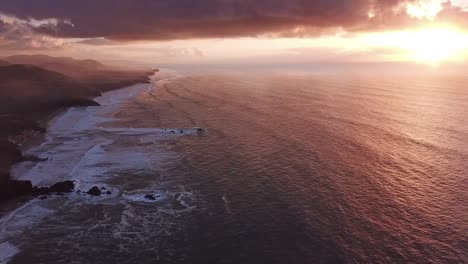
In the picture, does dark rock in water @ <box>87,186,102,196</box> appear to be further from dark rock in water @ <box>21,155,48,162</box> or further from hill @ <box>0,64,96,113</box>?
hill @ <box>0,64,96,113</box>

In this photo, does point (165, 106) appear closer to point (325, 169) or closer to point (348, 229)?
point (325, 169)

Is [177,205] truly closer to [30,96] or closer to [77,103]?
[77,103]

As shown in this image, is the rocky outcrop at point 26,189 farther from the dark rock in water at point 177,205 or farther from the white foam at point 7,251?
the dark rock in water at point 177,205

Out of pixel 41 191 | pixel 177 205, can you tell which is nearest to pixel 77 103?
pixel 41 191

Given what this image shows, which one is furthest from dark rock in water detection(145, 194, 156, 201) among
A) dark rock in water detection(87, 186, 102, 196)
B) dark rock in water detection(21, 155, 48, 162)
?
dark rock in water detection(21, 155, 48, 162)

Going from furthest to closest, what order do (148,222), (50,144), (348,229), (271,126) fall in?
(271,126), (50,144), (148,222), (348,229)

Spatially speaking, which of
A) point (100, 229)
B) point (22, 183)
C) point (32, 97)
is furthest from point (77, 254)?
point (32, 97)
